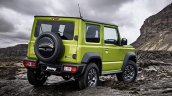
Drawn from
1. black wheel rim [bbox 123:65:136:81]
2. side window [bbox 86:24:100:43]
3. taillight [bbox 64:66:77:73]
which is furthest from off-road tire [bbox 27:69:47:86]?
black wheel rim [bbox 123:65:136:81]

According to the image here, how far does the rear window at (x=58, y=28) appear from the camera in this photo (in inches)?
353

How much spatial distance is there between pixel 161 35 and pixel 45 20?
11700 cm

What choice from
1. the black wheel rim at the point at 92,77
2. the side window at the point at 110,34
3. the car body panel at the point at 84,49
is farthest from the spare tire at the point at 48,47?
the side window at the point at 110,34

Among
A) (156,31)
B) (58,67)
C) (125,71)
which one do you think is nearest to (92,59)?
(58,67)

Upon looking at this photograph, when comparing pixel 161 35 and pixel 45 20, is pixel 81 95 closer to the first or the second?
pixel 45 20

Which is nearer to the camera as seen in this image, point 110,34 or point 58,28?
point 58,28

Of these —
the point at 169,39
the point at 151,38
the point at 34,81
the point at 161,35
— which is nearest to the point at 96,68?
the point at 34,81

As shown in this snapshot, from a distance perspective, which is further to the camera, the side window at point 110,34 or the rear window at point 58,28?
the side window at point 110,34

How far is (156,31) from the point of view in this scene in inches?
5463

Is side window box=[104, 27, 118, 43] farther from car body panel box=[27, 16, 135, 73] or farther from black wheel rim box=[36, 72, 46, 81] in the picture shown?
black wheel rim box=[36, 72, 46, 81]

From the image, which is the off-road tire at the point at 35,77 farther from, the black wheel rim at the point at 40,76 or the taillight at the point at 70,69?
the taillight at the point at 70,69

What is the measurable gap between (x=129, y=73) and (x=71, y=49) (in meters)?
3.70

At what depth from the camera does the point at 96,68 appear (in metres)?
9.43

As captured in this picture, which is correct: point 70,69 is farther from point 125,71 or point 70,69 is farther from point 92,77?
point 125,71
